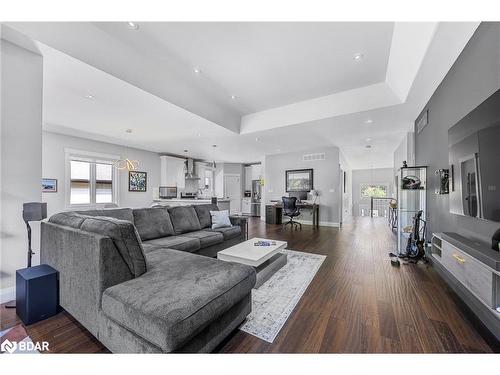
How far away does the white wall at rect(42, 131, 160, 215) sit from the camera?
4844 mm

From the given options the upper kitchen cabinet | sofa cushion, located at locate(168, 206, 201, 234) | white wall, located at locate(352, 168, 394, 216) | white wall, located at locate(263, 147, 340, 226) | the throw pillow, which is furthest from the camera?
white wall, located at locate(352, 168, 394, 216)

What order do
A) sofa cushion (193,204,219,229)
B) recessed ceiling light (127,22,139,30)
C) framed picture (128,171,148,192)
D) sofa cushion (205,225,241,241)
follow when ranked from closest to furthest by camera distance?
recessed ceiling light (127,22,139,30) → sofa cushion (205,225,241,241) → sofa cushion (193,204,219,229) → framed picture (128,171,148,192)

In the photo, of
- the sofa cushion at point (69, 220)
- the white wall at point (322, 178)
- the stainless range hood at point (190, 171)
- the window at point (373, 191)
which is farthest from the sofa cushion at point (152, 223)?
the window at point (373, 191)

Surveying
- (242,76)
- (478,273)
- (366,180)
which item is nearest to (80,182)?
(242,76)

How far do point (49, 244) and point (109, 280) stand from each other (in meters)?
1.11

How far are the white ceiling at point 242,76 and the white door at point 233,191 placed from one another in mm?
4958

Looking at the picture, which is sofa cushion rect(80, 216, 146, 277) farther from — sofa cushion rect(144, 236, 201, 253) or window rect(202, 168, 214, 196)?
window rect(202, 168, 214, 196)

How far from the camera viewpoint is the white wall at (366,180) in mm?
10789

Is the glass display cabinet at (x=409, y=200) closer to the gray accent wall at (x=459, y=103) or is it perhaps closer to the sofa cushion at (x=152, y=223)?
the gray accent wall at (x=459, y=103)

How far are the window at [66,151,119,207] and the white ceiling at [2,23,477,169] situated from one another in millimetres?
923

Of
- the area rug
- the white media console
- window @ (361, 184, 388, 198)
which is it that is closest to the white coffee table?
the area rug

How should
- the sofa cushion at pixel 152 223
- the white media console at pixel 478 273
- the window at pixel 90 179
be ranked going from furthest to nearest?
the window at pixel 90 179
the sofa cushion at pixel 152 223
the white media console at pixel 478 273
